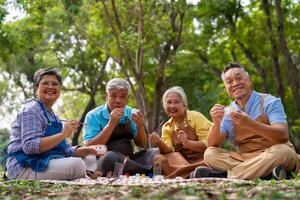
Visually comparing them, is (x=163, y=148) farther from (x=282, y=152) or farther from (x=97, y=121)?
(x=282, y=152)

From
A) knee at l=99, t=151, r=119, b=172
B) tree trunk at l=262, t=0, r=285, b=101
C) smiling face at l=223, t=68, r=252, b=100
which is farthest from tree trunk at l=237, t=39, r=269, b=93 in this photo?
knee at l=99, t=151, r=119, b=172

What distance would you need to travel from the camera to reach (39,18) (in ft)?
52.1

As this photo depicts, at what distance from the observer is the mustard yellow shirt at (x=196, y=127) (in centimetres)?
622

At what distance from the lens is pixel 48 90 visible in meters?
5.67

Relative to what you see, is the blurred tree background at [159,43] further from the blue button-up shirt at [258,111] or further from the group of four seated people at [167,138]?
the blue button-up shirt at [258,111]

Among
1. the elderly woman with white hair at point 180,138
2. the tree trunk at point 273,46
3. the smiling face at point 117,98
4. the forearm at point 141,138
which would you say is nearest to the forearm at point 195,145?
the elderly woman with white hair at point 180,138

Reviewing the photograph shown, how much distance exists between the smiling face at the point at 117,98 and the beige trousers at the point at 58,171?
104 centimetres

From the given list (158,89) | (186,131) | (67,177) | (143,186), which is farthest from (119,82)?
(158,89)

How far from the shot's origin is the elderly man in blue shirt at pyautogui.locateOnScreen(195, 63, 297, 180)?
5.15 metres

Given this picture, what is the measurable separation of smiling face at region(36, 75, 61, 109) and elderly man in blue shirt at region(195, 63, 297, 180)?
1660 mm

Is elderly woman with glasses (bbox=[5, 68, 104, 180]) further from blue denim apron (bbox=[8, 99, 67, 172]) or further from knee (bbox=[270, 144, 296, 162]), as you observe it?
knee (bbox=[270, 144, 296, 162])

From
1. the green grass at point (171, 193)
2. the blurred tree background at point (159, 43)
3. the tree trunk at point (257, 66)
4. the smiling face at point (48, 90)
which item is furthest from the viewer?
the tree trunk at point (257, 66)

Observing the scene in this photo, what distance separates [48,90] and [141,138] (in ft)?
4.57

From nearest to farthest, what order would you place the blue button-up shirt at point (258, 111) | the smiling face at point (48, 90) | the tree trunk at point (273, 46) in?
the blue button-up shirt at point (258, 111) → the smiling face at point (48, 90) → the tree trunk at point (273, 46)
